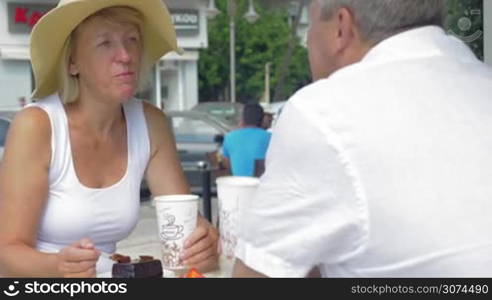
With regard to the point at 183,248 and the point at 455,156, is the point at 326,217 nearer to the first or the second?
the point at 455,156

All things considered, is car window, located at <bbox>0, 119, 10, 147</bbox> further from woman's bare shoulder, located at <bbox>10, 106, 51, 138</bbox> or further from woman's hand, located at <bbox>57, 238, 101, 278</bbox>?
Answer: woman's hand, located at <bbox>57, 238, 101, 278</bbox>

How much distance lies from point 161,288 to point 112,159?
83 cm

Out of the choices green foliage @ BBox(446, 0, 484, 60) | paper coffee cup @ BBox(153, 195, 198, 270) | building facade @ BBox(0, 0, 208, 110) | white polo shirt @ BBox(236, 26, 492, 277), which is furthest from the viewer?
building facade @ BBox(0, 0, 208, 110)

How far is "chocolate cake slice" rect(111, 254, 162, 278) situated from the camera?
184cm

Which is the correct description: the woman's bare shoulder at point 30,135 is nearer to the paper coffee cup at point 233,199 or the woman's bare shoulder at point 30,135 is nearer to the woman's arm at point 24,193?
the woman's arm at point 24,193

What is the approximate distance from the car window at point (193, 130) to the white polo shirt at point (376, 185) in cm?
1030

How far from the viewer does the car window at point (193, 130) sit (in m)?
11.8

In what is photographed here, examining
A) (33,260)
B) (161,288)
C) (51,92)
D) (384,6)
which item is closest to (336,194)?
(384,6)

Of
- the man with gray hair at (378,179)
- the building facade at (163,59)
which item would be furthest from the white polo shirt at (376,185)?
the building facade at (163,59)

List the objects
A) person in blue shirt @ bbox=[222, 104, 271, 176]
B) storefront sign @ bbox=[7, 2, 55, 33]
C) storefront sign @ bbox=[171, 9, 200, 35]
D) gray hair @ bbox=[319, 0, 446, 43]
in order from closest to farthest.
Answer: gray hair @ bbox=[319, 0, 446, 43] → person in blue shirt @ bbox=[222, 104, 271, 176] → storefront sign @ bbox=[7, 2, 55, 33] → storefront sign @ bbox=[171, 9, 200, 35]

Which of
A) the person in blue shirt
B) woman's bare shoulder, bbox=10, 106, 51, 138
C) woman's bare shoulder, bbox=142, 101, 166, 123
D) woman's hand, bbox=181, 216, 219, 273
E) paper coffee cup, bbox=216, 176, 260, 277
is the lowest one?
the person in blue shirt

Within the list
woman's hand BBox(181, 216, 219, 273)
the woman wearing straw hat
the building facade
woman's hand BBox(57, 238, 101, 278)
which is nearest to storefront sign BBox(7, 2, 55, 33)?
the building facade

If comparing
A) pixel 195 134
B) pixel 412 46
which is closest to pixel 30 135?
pixel 412 46

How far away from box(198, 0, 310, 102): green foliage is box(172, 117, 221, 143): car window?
21.8m
